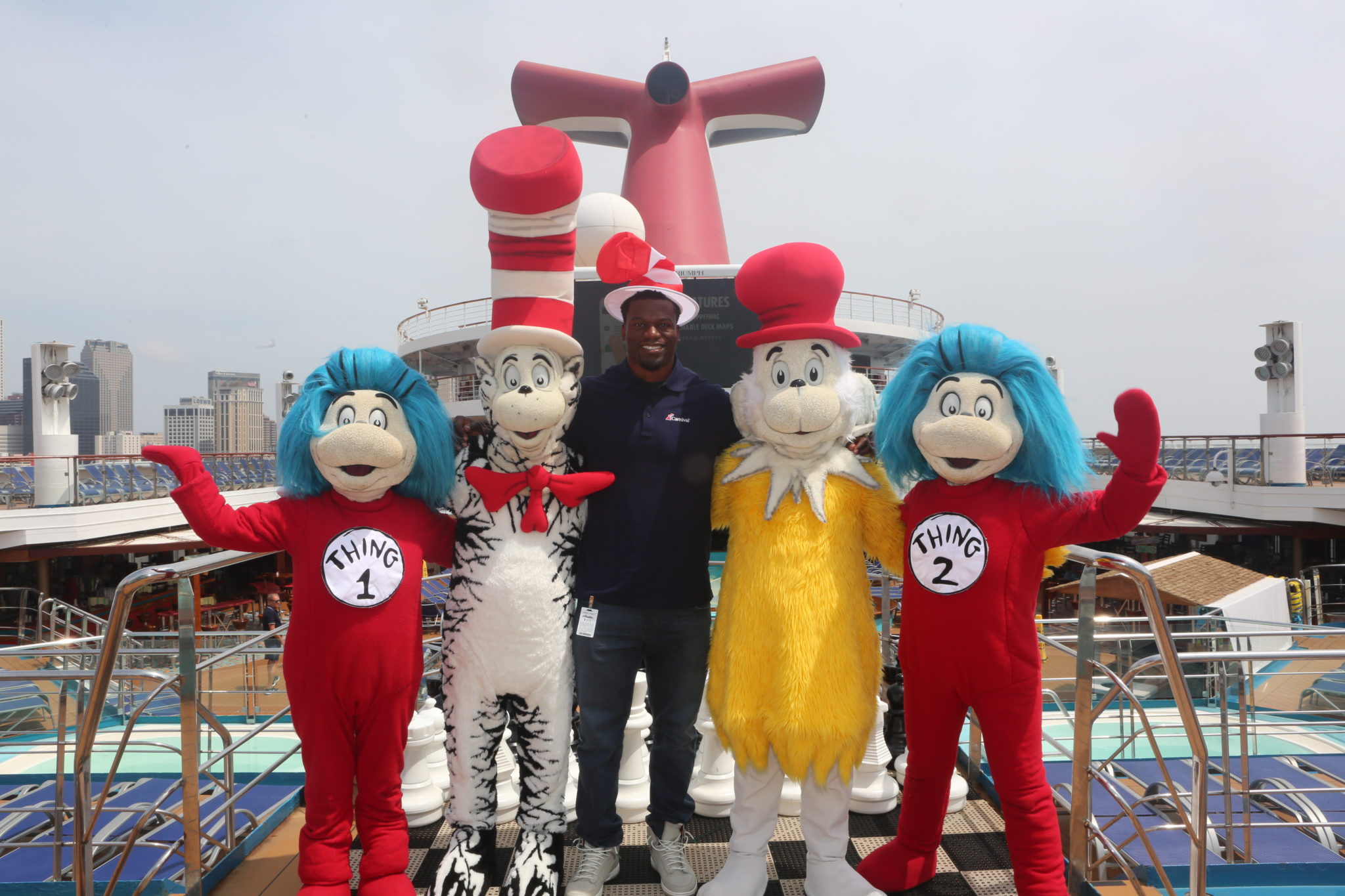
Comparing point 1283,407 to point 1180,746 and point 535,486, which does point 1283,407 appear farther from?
point 535,486

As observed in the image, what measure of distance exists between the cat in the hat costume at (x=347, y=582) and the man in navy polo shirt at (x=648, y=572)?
0.51 m

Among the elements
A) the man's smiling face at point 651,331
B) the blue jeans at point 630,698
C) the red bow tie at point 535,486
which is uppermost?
the man's smiling face at point 651,331

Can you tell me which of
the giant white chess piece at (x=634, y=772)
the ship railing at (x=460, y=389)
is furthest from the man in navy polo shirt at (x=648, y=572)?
the ship railing at (x=460, y=389)

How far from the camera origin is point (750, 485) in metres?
A: 2.31

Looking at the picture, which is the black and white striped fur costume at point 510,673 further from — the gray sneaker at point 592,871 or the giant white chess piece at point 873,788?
the giant white chess piece at point 873,788

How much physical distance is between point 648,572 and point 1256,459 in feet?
49.4

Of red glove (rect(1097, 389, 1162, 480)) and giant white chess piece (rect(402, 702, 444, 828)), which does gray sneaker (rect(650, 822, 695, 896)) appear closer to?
giant white chess piece (rect(402, 702, 444, 828))

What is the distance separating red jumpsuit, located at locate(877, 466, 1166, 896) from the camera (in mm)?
2117

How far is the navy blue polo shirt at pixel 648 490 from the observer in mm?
2311

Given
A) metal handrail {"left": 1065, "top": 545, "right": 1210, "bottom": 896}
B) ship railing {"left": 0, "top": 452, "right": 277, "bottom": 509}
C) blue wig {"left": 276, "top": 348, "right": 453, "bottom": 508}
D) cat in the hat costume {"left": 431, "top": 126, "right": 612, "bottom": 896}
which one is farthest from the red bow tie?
ship railing {"left": 0, "top": 452, "right": 277, "bottom": 509}

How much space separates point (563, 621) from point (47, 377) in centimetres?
1428

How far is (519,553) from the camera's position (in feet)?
7.57

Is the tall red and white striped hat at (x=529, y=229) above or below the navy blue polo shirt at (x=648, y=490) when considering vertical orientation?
above

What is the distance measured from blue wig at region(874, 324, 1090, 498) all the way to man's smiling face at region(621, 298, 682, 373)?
2.32 ft
